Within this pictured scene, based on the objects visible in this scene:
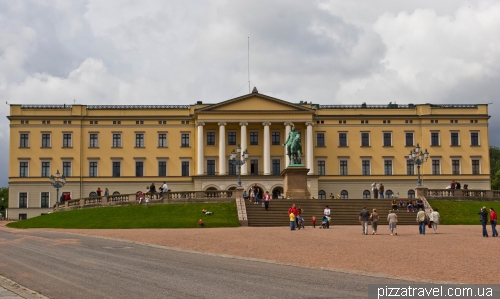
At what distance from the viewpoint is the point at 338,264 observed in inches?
1017

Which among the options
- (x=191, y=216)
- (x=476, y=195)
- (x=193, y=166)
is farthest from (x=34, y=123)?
(x=476, y=195)

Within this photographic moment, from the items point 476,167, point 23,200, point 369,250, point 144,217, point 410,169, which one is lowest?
point 369,250

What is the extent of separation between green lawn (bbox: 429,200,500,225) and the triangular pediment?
33.6 meters

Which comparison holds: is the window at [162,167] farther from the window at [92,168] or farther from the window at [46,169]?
the window at [46,169]

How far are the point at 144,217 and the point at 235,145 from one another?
4001cm

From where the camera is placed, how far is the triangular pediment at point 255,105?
9297cm

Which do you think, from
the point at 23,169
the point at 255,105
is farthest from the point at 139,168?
the point at 255,105

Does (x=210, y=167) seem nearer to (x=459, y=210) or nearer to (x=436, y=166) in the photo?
(x=436, y=166)

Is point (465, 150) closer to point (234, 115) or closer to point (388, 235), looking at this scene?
point (234, 115)

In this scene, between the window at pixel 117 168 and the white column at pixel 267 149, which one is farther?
the window at pixel 117 168

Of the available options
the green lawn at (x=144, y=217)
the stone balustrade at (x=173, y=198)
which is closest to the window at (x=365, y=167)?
the stone balustrade at (x=173, y=198)

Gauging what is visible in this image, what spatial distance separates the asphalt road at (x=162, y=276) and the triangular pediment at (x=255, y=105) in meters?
62.0

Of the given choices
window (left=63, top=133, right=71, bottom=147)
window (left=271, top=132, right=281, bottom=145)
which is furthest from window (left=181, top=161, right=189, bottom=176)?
window (left=63, top=133, right=71, bottom=147)

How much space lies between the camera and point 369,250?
3078cm
